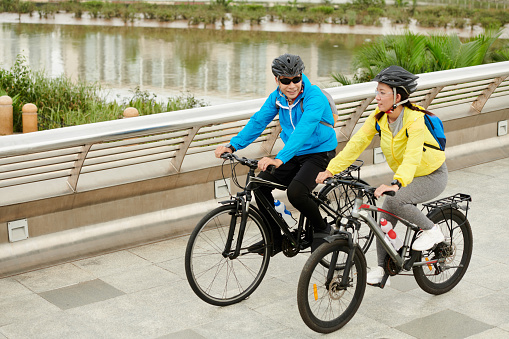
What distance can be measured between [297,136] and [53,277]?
2.38m

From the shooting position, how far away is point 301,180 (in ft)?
18.5

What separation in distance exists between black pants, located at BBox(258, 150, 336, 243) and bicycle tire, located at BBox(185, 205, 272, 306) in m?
0.15

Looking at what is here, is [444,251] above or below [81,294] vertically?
above

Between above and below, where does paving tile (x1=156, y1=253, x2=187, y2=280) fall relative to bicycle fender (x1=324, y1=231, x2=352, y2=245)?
below

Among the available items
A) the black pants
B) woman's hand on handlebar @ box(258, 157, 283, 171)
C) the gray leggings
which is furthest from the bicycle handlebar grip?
the gray leggings

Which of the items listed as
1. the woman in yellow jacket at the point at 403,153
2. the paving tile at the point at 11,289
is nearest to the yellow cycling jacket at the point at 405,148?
the woman in yellow jacket at the point at 403,153

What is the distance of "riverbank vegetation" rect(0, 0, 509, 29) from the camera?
39.9 meters

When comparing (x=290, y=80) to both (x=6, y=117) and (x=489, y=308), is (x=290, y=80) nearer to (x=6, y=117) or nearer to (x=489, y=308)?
(x=489, y=308)

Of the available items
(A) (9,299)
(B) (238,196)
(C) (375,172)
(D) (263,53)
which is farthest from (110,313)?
(D) (263,53)

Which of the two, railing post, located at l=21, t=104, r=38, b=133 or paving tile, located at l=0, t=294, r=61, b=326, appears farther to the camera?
railing post, located at l=21, t=104, r=38, b=133

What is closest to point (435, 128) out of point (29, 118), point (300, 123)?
point (300, 123)

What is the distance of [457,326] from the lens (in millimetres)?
5352

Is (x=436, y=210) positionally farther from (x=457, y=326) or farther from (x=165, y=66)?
(x=165, y=66)

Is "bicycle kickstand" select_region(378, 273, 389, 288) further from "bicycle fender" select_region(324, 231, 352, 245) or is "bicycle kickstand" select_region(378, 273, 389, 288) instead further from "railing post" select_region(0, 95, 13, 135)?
"railing post" select_region(0, 95, 13, 135)
